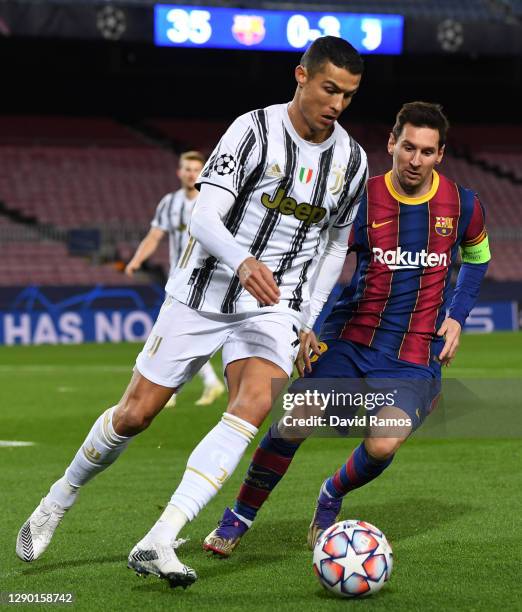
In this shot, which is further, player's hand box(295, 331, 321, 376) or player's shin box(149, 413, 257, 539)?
player's hand box(295, 331, 321, 376)

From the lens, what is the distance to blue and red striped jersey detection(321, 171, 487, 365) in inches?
207

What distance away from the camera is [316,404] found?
5156 mm

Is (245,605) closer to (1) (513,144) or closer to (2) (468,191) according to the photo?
(2) (468,191)

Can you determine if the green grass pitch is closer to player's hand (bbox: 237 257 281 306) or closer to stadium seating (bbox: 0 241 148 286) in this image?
player's hand (bbox: 237 257 281 306)

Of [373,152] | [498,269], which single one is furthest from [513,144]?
[498,269]

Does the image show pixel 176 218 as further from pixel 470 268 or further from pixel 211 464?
pixel 211 464

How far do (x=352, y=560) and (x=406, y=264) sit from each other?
61.8 inches

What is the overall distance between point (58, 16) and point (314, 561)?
20.4 m

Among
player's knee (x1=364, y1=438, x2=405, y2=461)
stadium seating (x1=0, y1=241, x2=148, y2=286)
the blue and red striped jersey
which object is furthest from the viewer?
stadium seating (x1=0, y1=241, x2=148, y2=286)

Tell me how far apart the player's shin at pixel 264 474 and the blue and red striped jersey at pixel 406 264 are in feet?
1.89

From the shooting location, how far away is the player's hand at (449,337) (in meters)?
5.15

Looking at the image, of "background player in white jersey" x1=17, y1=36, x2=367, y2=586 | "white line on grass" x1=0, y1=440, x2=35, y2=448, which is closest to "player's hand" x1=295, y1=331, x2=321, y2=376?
"background player in white jersey" x1=17, y1=36, x2=367, y2=586

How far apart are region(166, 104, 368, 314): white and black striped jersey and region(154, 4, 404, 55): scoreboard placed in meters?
19.3

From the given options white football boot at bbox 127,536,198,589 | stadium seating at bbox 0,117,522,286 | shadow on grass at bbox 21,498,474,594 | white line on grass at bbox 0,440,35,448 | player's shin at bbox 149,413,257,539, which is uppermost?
player's shin at bbox 149,413,257,539
